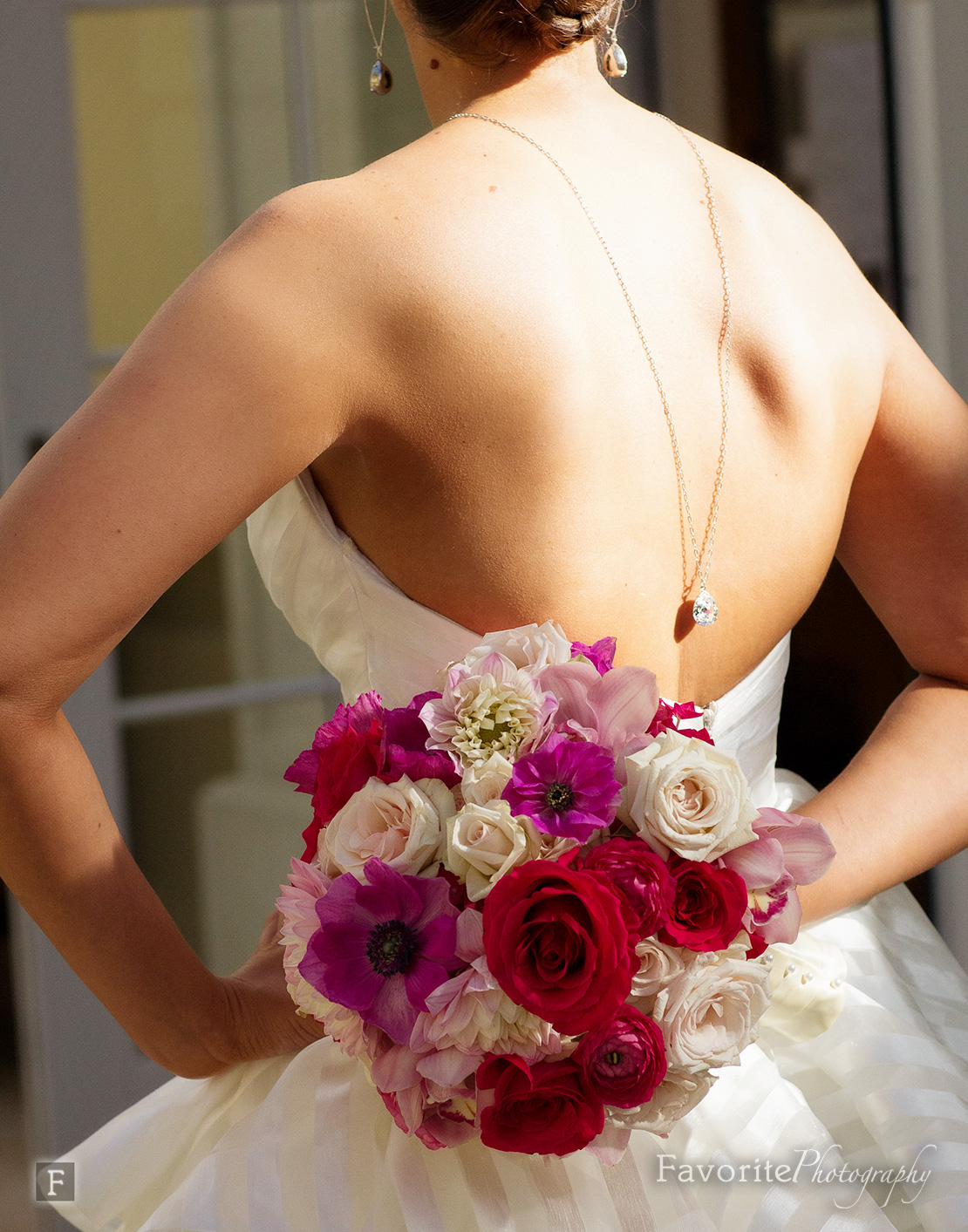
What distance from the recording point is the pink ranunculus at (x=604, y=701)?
2.32ft

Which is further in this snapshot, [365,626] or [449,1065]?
[365,626]

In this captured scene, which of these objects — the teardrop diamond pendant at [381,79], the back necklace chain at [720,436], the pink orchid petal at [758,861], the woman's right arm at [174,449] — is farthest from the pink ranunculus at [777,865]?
the teardrop diamond pendant at [381,79]

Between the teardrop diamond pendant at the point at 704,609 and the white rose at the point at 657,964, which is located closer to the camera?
the white rose at the point at 657,964

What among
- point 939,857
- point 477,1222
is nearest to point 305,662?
point 939,857

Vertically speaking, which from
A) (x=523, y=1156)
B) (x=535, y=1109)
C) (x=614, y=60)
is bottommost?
(x=523, y=1156)

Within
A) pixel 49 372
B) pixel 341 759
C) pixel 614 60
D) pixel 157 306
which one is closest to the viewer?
pixel 341 759

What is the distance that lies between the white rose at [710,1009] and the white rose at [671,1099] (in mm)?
11

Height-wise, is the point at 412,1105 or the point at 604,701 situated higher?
the point at 604,701

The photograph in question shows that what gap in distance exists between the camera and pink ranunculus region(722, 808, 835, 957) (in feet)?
2.30

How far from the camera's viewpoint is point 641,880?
26.4 inches

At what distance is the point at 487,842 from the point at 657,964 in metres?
0.12

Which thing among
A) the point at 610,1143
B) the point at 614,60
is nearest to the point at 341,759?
the point at 610,1143

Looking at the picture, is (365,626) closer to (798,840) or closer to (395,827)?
(395,827)

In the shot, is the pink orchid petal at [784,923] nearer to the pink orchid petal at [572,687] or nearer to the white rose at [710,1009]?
the white rose at [710,1009]
